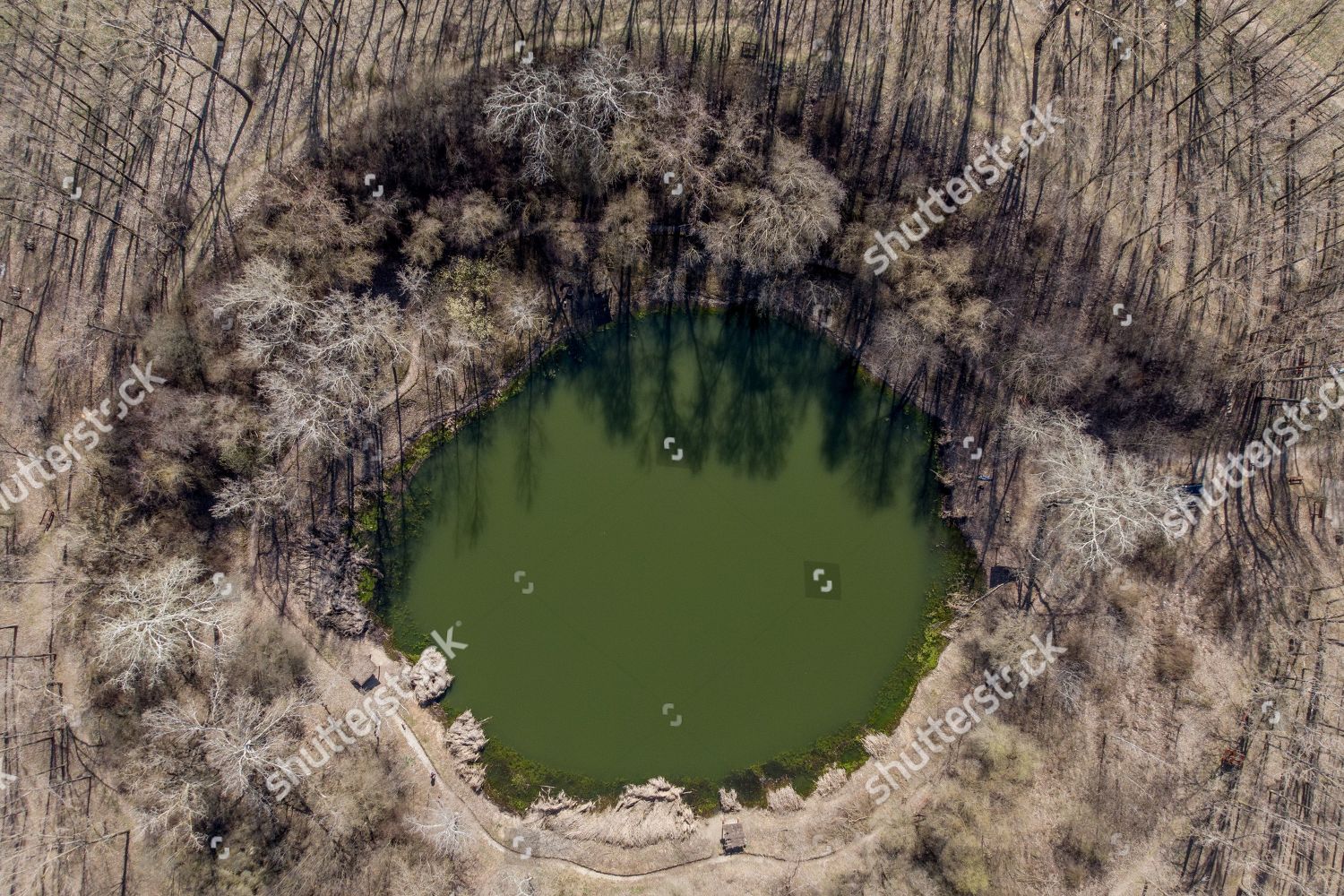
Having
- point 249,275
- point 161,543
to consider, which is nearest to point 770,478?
point 249,275

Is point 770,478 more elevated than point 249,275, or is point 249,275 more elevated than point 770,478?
point 249,275

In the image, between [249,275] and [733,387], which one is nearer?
[249,275]

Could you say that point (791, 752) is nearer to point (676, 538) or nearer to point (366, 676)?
point (676, 538)

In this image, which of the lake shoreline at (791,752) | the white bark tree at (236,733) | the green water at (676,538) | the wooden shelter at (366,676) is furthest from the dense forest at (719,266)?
the green water at (676,538)

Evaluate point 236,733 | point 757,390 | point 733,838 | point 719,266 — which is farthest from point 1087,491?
point 236,733

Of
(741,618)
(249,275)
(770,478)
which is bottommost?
(741,618)

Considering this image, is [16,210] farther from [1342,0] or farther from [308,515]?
[1342,0]
